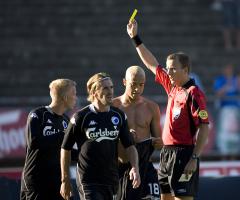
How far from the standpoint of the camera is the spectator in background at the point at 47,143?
8578 mm

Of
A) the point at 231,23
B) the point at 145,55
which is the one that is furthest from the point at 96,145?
the point at 231,23

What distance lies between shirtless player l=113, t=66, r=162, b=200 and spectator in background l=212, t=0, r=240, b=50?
13.8m

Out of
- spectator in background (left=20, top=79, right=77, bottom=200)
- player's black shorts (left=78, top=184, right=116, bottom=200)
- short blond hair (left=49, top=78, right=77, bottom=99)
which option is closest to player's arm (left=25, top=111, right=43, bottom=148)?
spectator in background (left=20, top=79, right=77, bottom=200)

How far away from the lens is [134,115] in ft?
30.8

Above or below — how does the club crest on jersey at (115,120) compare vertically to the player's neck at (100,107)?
below

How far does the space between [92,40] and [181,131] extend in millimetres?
14842

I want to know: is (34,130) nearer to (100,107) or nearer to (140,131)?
(100,107)

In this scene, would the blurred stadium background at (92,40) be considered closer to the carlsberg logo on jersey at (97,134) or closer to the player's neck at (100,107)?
the player's neck at (100,107)

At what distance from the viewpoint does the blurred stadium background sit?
2236 cm

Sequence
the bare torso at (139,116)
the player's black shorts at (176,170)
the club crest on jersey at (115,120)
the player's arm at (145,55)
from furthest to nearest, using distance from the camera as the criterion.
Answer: the player's arm at (145,55), the bare torso at (139,116), the player's black shorts at (176,170), the club crest on jersey at (115,120)

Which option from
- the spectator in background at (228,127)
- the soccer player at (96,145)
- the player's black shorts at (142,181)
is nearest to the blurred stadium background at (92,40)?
the spectator in background at (228,127)

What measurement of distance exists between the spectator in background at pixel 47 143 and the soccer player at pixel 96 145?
2.13 feet

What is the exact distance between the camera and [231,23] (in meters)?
23.0

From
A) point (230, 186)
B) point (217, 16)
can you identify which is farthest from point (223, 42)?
point (230, 186)
